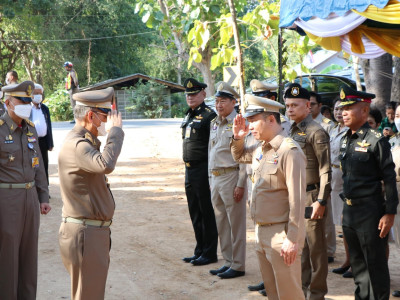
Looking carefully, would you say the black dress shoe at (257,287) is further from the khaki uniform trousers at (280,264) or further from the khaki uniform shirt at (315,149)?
the khaki uniform trousers at (280,264)

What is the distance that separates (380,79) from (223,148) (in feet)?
18.7

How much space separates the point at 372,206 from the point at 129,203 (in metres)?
6.52

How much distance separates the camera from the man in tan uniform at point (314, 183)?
5.19 metres

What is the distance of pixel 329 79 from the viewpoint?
659 inches

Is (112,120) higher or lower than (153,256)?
higher

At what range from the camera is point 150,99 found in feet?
119

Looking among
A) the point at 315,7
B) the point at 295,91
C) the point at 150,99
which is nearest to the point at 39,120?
the point at 315,7

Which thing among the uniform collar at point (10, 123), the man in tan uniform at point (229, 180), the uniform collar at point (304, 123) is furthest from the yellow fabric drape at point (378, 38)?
the uniform collar at point (10, 123)

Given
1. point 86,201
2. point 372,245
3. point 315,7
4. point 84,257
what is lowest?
point 372,245

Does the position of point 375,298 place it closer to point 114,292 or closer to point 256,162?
point 256,162

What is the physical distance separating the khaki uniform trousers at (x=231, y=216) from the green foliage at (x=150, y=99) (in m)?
29.4

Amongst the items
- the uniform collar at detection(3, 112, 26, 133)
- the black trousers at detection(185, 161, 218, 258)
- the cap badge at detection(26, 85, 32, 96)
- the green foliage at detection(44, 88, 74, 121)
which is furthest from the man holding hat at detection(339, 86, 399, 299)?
the green foliage at detection(44, 88, 74, 121)

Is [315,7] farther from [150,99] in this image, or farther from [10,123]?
[150,99]

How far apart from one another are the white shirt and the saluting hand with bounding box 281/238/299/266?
6280 millimetres
